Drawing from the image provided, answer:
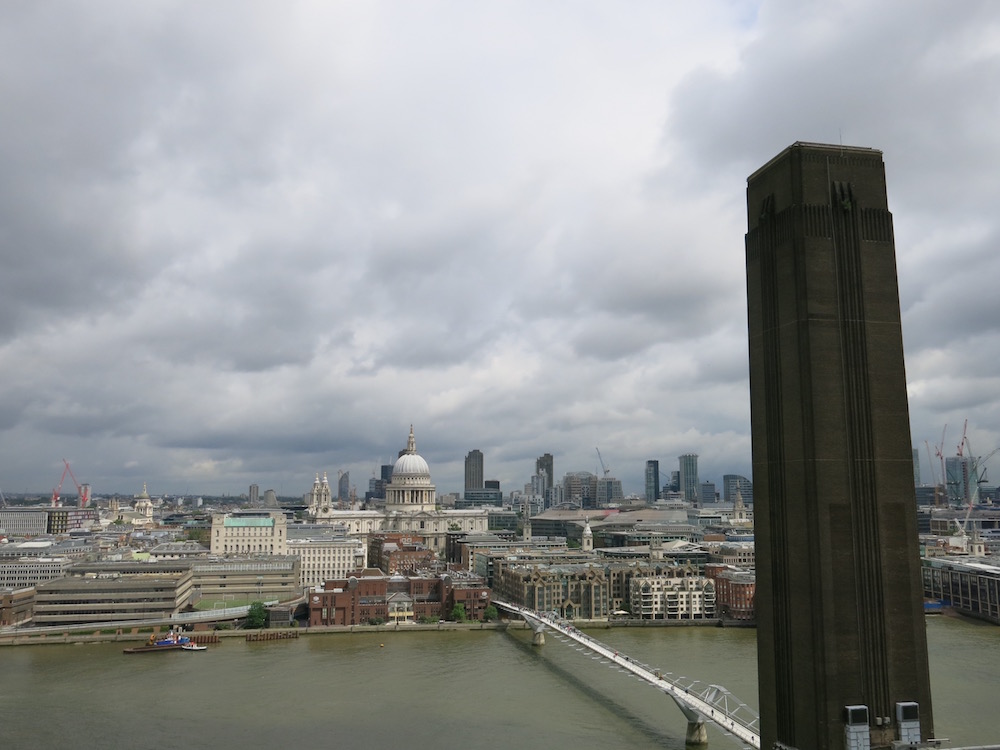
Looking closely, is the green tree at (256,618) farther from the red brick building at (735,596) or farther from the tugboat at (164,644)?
the red brick building at (735,596)

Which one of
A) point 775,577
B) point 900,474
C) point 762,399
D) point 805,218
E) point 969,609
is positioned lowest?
point 969,609

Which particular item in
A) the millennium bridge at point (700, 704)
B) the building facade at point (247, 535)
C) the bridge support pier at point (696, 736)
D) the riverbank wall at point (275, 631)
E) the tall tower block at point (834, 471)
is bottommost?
the riverbank wall at point (275, 631)

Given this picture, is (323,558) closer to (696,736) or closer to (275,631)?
(275,631)

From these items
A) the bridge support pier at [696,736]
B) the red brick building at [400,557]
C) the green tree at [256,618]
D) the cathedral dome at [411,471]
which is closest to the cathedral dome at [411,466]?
the cathedral dome at [411,471]

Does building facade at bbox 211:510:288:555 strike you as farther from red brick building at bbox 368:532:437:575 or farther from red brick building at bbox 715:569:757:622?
red brick building at bbox 715:569:757:622

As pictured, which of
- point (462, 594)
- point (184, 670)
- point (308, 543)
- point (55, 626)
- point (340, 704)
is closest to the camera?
point (340, 704)

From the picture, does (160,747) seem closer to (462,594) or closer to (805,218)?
(805,218)

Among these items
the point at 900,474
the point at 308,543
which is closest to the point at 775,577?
the point at 900,474

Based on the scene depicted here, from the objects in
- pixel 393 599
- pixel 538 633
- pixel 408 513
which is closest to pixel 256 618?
pixel 393 599
